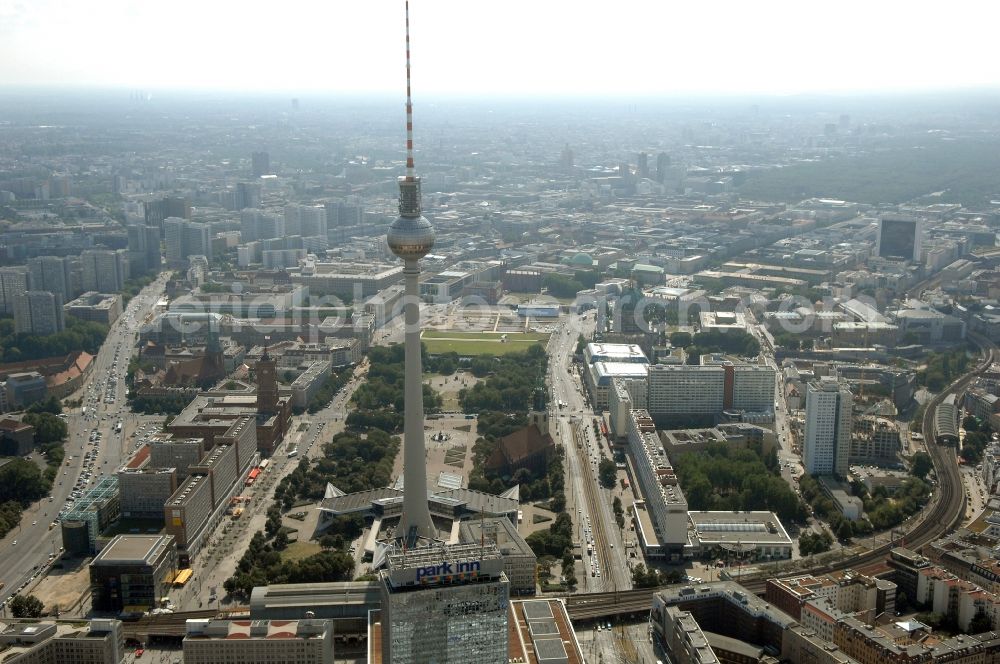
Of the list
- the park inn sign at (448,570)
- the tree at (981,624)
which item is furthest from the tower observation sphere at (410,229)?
the tree at (981,624)

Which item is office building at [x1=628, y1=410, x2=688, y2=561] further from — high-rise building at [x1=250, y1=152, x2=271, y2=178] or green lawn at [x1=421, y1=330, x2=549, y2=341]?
high-rise building at [x1=250, y1=152, x2=271, y2=178]

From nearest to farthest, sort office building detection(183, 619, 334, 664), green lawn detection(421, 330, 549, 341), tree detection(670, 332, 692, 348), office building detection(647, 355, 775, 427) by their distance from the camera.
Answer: office building detection(183, 619, 334, 664) < office building detection(647, 355, 775, 427) < tree detection(670, 332, 692, 348) < green lawn detection(421, 330, 549, 341)

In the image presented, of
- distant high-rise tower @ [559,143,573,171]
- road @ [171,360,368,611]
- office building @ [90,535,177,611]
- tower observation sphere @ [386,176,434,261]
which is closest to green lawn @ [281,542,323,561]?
road @ [171,360,368,611]

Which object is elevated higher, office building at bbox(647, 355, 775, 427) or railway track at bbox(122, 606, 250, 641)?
office building at bbox(647, 355, 775, 427)

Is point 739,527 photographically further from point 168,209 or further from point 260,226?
point 168,209

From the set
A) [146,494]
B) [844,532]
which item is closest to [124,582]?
[146,494]

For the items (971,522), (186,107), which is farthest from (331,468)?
(186,107)
